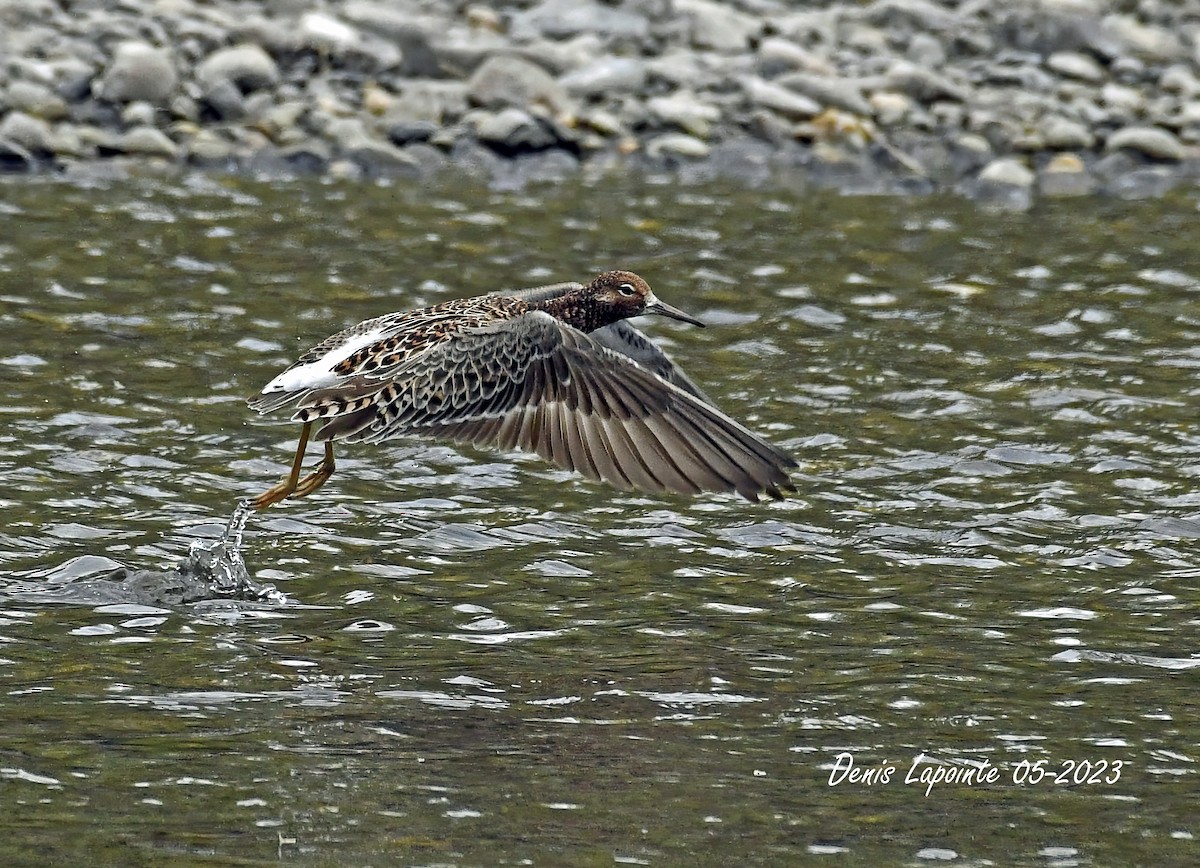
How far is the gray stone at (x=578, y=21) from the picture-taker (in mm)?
21359

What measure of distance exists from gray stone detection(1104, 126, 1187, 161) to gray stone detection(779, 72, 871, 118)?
2485 mm

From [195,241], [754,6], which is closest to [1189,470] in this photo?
[195,241]

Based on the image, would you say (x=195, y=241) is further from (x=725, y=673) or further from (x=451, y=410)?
(x=725, y=673)

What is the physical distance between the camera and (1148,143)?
63.5 ft

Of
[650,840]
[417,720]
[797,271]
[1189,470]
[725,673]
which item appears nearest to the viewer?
[650,840]

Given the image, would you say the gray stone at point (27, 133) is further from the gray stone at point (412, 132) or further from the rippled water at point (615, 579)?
the gray stone at point (412, 132)

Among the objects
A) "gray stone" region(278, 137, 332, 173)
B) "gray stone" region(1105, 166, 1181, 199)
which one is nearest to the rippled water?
"gray stone" region(278, 137, 332, 173)

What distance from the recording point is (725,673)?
26.7 feet

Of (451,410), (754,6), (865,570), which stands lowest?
(865,570)

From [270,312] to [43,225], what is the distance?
2854mm

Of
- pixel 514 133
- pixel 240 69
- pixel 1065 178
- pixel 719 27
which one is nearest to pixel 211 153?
pixel 240 69

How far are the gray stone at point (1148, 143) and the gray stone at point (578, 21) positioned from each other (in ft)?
16.9

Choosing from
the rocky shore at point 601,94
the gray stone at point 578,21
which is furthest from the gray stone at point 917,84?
the gray stone at point 578,21

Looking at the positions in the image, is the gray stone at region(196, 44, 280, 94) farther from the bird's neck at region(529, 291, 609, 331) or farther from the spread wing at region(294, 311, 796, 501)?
the spread wing at region(294, 311, 796, 501)
